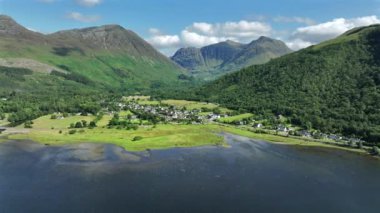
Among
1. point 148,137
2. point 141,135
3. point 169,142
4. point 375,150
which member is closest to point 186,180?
point 169,142

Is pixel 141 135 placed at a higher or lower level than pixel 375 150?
higher

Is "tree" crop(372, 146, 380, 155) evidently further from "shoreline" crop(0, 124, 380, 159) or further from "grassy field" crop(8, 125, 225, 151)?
"grassy field" crop(8, 125, 225, 151)

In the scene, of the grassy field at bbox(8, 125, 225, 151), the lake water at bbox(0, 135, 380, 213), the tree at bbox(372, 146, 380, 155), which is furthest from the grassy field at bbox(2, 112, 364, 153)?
the lake water at bbox(0, 135, 380, 213)

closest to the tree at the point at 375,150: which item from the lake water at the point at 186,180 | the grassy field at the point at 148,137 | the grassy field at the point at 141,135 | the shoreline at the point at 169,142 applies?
the shoreline at the point at 169,142

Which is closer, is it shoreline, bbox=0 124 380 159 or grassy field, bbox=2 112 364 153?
shoreline, bbox=0 124 380 159

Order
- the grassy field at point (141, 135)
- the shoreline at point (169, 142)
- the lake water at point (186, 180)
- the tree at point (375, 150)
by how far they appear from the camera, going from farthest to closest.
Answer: the grassy field at point (141, 135), the shoreline at point (169, 142), the tree at point (375, 150), the lake water at point (186, 180)

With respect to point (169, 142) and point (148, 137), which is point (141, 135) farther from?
point (169, 142)

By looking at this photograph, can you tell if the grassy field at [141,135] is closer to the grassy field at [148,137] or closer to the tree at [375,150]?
the grassy field at [148,137]

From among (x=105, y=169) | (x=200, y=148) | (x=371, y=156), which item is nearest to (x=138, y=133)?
(x=200, y=148)

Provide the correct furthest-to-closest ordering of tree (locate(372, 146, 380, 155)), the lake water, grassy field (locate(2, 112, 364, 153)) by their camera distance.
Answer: grassy field (locate(2, 112, 364, 153)) < tree (locate(372, 146, 380, 155)) < the lake water
